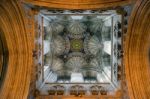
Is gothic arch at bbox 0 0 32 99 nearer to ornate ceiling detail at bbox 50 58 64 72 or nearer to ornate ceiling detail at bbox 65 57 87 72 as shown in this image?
ornate ceiling detail at bbox 50 58 64 72

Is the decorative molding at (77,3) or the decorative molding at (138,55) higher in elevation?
the decorative molding at (77,3)

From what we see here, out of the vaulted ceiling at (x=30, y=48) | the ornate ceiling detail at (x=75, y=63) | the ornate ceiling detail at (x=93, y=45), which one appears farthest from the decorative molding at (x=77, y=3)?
the ornate ceiling detail at (x=75, y=63)

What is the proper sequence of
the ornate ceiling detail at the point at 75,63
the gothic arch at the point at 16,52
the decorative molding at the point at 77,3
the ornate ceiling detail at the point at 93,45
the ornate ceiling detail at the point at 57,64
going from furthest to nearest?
the ornate ceiling detail at the point at 75,63
the ornate ceiling detail at the point at 93,45
the ornate ceiling detail at the point at 57,64
the decorative molding at the point at 77,3
the gothic arch at the point at 16,52

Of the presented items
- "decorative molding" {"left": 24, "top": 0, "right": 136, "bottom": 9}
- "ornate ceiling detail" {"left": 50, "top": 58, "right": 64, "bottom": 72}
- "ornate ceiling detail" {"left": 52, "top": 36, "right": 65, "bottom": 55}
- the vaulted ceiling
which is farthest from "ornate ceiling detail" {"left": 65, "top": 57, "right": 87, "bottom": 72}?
"decorative molding" {"left": 24, "top": 0, "right": 136, "bottom": 9}

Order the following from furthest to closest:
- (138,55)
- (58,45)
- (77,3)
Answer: (58,45)
(77,3)
(138,55)

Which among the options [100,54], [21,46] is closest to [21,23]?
[21,46]

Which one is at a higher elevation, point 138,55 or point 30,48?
point 30,48

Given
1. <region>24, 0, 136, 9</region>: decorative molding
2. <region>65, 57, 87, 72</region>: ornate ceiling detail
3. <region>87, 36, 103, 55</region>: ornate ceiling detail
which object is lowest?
<region>65, 57, 87, 72</region>: ornate ceiling detail

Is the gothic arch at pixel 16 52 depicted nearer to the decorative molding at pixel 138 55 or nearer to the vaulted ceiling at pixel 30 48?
the vaulted ceiling at pixel 30 48

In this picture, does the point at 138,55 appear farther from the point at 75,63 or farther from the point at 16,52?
the point at 75,63

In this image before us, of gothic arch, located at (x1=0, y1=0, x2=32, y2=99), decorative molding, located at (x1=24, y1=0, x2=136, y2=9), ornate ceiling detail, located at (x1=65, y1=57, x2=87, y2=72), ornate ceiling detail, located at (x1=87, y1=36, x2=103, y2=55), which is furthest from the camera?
ornate ceiling detail, located at (x1=65, y1=57, x2=87, y2=72)

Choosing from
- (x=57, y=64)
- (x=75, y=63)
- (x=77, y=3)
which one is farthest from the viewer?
(x=75, y=63)

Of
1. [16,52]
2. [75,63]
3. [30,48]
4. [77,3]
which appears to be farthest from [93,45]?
[16,52]

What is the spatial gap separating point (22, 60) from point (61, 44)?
25.4 ft
